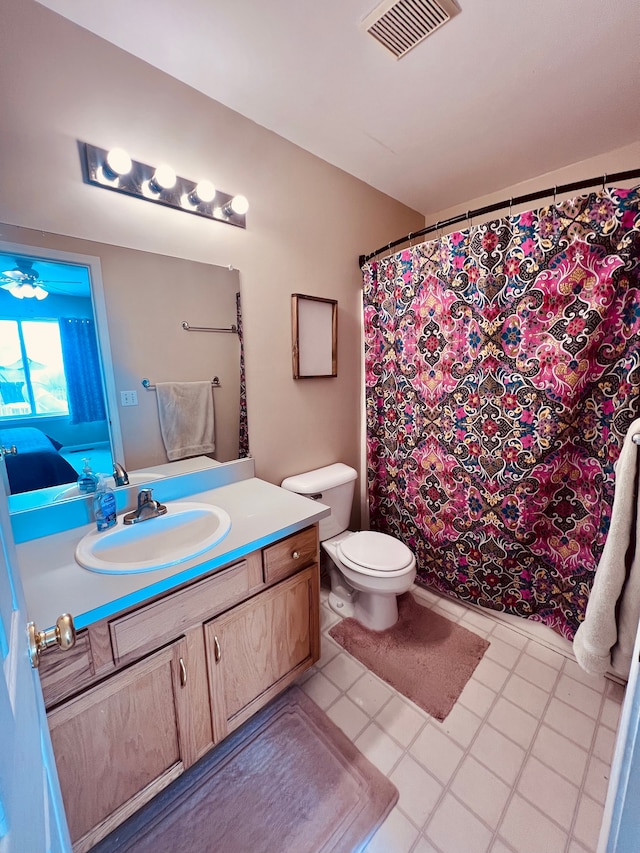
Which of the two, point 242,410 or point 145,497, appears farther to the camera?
point 242,410

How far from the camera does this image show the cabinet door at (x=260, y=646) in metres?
1.13

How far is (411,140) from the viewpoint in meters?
1.66

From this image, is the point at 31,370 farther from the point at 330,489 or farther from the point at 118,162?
the point at 330,489

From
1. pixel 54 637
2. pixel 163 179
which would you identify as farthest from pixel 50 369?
pixel 54 637

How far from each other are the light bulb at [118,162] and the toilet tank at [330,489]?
1415 mm

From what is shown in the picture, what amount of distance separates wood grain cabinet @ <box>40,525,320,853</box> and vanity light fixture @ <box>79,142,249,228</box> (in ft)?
4.40

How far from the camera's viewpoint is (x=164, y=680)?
3.30 ft

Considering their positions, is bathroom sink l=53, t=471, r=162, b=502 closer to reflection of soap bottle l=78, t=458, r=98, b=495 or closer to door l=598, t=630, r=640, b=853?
reflection of soap bottle l=78, t=458, r=98, b=495

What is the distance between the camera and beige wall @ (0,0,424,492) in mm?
1074

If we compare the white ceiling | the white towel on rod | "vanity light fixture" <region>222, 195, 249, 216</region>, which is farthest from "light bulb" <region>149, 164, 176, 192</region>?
the white towel on rod

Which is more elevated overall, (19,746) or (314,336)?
(314,336)

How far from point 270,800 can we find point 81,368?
5.08ft

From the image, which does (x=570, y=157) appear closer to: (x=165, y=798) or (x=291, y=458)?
(x=291, y=458)

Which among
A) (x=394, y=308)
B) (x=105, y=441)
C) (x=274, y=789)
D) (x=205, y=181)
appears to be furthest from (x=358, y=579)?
(x=205, y=181)
